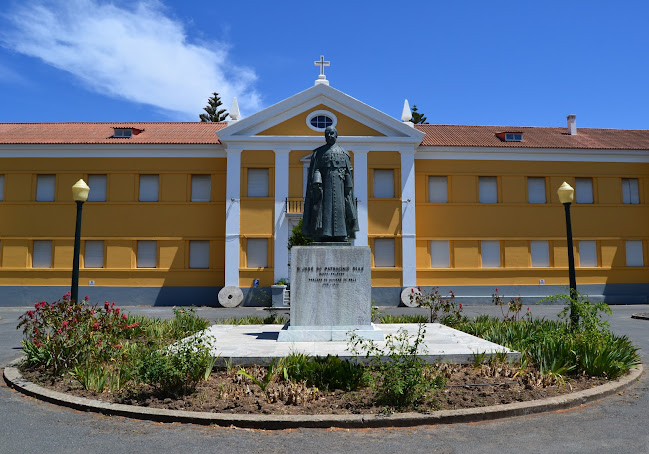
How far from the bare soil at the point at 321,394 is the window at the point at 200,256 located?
17.6 meters

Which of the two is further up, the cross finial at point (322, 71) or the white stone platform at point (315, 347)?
the cross finial at point (322, 71)

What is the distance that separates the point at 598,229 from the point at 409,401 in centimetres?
2318

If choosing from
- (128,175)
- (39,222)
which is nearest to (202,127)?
(128,175)

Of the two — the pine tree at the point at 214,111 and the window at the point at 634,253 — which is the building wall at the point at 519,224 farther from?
the pine tree at the point at 214,111

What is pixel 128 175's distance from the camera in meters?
24.8

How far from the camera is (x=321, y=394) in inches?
245

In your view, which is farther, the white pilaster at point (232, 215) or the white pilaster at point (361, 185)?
the white pilaster at point (361, 185)

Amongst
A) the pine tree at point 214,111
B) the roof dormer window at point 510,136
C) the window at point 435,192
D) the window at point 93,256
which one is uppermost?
the pine tree at point 214,111

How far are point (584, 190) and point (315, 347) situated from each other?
72.7ft

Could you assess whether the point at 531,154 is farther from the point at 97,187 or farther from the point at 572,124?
the point at 97,187

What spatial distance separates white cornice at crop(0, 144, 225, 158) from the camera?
2477 cm

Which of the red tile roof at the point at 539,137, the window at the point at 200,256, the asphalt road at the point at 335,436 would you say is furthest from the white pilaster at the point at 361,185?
the asphalt road at the point at 335,436

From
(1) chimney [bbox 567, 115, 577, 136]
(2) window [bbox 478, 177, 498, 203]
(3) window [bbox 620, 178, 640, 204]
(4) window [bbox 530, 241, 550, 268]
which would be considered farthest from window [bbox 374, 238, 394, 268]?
(1) chimney [bbox 567, 115, 577, 136]

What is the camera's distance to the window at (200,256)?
24.7 meters
